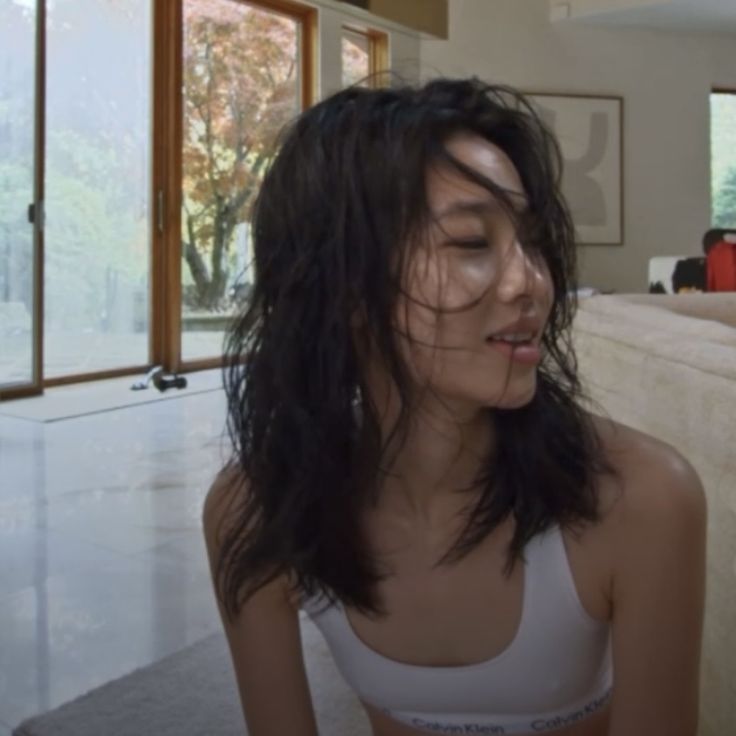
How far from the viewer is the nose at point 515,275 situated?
2.38 ft

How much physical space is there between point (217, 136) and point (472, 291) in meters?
5.88

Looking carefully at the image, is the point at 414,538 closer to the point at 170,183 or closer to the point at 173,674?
the point at 173,674

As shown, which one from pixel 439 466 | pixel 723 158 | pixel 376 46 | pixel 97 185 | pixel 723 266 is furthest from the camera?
pixel 723 158

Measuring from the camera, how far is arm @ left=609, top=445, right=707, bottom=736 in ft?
2.50

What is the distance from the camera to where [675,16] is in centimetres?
784

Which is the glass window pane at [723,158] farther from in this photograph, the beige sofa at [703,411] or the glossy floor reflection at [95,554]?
the beige sofa at [703,411]

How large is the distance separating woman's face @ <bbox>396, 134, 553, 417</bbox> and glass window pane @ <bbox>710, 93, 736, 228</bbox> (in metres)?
8.76

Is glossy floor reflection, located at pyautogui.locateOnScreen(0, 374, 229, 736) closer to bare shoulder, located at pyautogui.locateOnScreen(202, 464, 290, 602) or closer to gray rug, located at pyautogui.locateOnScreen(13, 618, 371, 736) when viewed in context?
gray rug, located at pyautogui.locateOnScreen(13, 618, 371, 736)

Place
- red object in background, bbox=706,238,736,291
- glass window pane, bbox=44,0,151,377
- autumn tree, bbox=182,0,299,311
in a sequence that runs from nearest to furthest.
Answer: red object in background, bbox=706,238,736,291, glass window pane, bbox=44,0,151,377, autumn tree, bbox=182,0,299,311

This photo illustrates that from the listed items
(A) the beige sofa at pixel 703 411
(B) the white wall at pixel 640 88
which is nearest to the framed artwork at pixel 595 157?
(B) the white wall at pixel 640 88

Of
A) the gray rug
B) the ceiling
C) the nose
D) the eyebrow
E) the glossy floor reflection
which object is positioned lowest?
the gray rug

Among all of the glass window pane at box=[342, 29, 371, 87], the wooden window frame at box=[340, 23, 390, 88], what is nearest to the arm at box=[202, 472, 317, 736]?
the glass window pane at box=[342, 29, 371, 87]

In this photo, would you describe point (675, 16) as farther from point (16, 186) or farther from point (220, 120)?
point (16, 186)

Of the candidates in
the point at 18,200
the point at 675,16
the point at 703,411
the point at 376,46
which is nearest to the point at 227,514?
the point at 703,411
